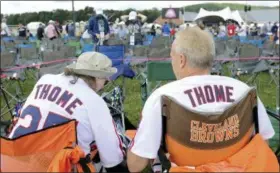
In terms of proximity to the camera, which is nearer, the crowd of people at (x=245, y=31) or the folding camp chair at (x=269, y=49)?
the folding camp chair at (x=269, y=49)

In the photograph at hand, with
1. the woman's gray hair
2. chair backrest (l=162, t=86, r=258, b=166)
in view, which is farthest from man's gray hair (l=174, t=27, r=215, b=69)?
the woman's gray hair

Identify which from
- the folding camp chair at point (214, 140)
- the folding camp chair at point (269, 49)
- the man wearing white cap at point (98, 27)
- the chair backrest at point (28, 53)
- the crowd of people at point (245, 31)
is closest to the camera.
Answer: the folding camp chair at point (214, 140)

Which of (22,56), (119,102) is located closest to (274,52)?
(22,56)

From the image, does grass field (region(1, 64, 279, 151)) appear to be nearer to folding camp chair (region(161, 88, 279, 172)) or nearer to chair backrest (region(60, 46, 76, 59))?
chair backrest (region(60, 46, 76, 59))

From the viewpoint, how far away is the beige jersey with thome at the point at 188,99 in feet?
6.59

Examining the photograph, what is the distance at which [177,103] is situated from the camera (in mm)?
1983

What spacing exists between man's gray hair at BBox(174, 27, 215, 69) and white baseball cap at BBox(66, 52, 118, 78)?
2.10 feet

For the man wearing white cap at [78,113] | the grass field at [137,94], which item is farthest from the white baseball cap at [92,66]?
the grass field at [137,94]

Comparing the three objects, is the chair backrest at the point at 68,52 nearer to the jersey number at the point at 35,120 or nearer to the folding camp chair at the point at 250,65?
the folding camp chair at the point at 250,65

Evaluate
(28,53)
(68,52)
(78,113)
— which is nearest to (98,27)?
(28,53)

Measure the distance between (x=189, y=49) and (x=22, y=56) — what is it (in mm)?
7542

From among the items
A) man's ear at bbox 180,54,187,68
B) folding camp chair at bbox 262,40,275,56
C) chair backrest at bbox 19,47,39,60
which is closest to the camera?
man's ear at bbox 180,54,187,68

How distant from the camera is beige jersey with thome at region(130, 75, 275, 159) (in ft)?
6.59

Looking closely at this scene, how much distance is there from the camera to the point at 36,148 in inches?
80.7
